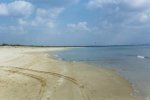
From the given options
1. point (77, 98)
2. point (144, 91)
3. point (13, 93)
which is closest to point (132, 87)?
point (144, 91)

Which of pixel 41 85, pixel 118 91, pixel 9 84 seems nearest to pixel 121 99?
pixel 118 91

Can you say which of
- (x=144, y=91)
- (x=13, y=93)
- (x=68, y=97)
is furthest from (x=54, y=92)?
(x=144, y=91)

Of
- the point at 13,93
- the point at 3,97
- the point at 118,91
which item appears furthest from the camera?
the point at 118,91

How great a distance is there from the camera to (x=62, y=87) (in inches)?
573

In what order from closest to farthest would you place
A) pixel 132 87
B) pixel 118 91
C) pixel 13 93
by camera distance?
pixel 13 93 < pixel 118 91 < pixel 132 87

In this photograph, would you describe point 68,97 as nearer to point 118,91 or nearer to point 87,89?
point 87,89

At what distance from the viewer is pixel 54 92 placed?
13.0 m

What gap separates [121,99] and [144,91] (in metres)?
2.66

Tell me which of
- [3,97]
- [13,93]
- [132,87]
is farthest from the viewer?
[132,87]

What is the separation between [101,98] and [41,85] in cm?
422

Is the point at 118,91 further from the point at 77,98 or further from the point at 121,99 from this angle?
the point at 77,98

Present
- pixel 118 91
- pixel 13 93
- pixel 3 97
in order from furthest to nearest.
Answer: pixel 118 91 < pixel 13 93 < pixel 3 97

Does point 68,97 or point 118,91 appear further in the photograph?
point 118,91

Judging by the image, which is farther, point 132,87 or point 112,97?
point 132,87
